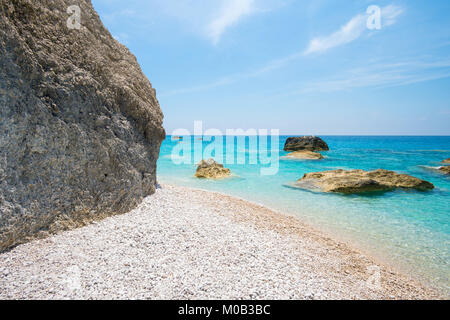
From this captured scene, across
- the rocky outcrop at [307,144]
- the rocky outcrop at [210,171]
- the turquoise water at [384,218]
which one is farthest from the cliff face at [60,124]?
the rocky outcrop at [307,144]

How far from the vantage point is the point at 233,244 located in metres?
5.48

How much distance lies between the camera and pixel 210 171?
19688 mm

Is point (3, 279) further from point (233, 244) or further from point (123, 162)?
point (233, 244)

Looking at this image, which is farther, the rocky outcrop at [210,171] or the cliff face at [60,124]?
the rocky outcrop at [210,171]

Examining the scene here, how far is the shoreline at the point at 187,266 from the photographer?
376cm

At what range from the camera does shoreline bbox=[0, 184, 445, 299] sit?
376 centimetres

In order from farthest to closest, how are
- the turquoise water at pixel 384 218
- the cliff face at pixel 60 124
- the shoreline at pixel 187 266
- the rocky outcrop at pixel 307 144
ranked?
the rocky outcrop at pixel 307 144, the turquoise water at pixel 384 218, the cliff face at pixel 60 124, the shoreline at pixel 187 266

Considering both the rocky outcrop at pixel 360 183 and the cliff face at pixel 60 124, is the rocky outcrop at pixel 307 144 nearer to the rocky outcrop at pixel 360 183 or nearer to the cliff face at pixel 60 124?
the rocky outcrop at pixel 360 183

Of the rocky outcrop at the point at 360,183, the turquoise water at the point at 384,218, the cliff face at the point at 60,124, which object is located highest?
the cliff face at the point at 60,124

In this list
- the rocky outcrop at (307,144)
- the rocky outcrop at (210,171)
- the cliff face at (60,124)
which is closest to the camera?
the cliff face at (60,124)

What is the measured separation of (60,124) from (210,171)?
14.7 meters

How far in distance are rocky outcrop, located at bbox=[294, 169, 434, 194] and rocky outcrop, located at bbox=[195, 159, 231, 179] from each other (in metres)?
6.47

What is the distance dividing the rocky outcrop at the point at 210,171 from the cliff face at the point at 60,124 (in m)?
11.7
